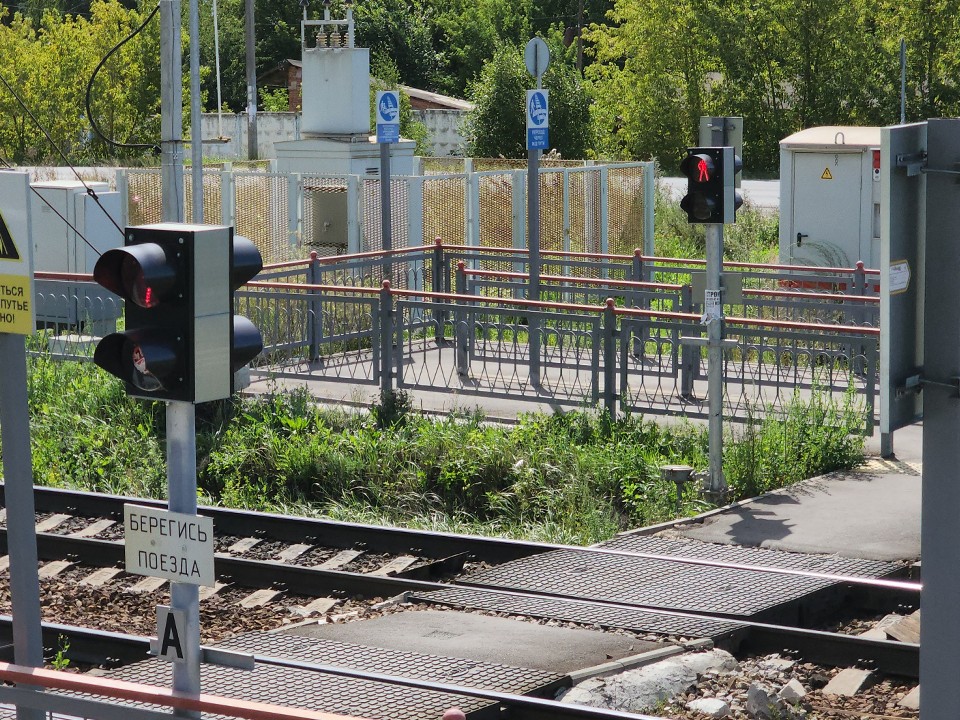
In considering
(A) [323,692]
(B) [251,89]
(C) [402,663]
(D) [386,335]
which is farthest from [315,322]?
(B) [251,89]

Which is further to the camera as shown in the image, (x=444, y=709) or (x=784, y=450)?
(x=784, y=450)

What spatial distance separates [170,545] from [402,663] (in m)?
2.39

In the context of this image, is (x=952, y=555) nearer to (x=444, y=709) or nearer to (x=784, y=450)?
(x=444, y=709)

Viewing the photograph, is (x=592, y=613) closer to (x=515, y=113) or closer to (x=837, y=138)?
(x=837, y=138)

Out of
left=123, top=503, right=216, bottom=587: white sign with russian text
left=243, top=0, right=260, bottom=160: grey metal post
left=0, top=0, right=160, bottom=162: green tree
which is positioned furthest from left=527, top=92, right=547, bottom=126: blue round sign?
left=243, top=0, right=260, bottom=160: grey metal post

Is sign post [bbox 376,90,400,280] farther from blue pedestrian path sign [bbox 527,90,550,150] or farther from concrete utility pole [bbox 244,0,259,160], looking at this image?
concrete utility pole [bbox 244,0,259,160]

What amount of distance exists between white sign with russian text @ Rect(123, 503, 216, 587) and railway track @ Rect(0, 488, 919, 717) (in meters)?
1.99

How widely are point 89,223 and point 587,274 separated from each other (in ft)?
23.0

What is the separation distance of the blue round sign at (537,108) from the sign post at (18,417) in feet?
31.9

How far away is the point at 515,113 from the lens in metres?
35.9

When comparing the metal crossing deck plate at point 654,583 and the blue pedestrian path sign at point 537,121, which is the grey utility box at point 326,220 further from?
the metal crossing deck plate at point 654,583

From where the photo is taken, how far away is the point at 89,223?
19625mm

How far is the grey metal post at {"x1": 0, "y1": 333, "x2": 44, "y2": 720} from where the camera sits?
205 inches

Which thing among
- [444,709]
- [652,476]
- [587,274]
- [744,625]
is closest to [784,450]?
[652,476]
